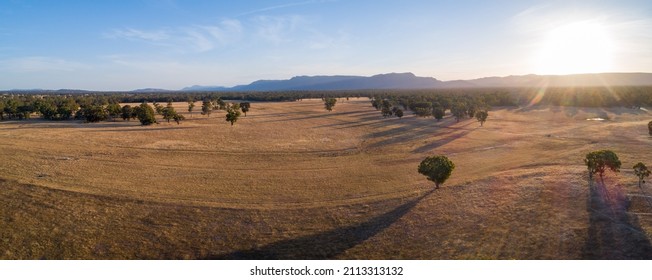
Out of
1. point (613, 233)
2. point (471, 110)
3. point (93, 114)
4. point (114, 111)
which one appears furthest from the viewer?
point (471, 110)

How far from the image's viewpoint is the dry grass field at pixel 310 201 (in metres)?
24.2

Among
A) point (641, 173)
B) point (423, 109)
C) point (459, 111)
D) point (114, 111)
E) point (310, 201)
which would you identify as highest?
point (114, 111)

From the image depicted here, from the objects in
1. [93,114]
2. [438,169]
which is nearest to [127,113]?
[93,114]

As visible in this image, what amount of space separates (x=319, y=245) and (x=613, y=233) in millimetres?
19803

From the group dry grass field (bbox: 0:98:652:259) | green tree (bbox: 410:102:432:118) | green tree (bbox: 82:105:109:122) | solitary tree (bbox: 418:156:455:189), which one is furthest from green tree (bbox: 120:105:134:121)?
solitary tree (bbox: 418:156:455:189)

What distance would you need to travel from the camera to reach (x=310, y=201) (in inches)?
1331

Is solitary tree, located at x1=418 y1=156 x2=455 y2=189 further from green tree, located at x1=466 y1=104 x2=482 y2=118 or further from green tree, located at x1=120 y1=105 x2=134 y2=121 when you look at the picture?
green tree, located at x1=120 y1=105 x2=134 y2=121

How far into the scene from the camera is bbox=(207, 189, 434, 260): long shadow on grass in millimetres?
23750

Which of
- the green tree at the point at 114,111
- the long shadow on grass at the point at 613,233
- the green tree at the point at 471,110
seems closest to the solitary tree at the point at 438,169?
the long shadow on grass at the point at 613,233

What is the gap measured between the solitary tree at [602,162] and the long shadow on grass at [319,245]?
72.5 ft

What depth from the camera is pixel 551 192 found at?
3300 cm

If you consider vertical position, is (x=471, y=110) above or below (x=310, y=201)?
above

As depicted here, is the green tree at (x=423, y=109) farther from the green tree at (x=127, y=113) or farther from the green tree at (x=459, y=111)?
the green tree at (x=127, y=113)

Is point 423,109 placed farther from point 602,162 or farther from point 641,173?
point 641,173
